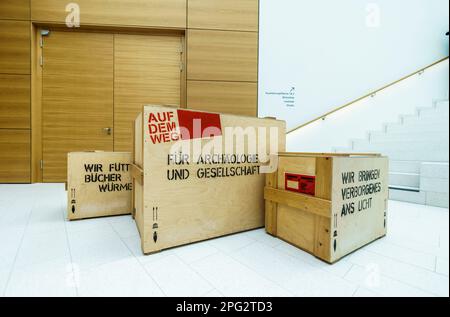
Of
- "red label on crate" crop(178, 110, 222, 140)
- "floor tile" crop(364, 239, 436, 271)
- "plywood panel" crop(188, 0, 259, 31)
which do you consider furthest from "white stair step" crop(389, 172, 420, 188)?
"plywood panel" crop(188, 0, 259, 31)

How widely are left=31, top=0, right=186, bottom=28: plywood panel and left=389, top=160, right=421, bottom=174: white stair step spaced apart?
3.25m

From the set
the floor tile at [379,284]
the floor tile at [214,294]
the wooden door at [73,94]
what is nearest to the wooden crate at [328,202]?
the floor tile at [379,284]

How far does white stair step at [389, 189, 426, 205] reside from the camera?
2273 millimetres

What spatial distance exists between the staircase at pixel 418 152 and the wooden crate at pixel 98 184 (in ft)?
8.85

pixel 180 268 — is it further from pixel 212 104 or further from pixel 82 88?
pixel 82 88

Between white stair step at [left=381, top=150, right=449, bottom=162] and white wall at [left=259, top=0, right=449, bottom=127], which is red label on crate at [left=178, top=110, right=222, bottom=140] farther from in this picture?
white stair step at [left=381, top=150, right=449, bottom=162]

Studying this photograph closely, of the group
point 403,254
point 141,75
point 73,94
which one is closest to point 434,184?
point 403,254

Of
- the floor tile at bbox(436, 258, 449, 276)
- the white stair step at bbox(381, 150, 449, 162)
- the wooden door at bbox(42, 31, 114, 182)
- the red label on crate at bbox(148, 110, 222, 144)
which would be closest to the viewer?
the floor tile at bbox(436, 258, 449, 276)

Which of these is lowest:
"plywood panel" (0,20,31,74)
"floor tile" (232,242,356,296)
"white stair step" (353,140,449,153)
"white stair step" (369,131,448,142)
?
"floor tile" (232,242,356,296)

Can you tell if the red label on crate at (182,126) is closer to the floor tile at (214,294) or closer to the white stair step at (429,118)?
the floor tile at (214,294)

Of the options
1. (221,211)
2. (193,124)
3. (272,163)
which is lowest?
(221,211)

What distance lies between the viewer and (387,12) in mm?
3674

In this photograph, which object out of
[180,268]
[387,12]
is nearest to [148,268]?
[180,268]

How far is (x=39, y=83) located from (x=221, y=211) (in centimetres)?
328
